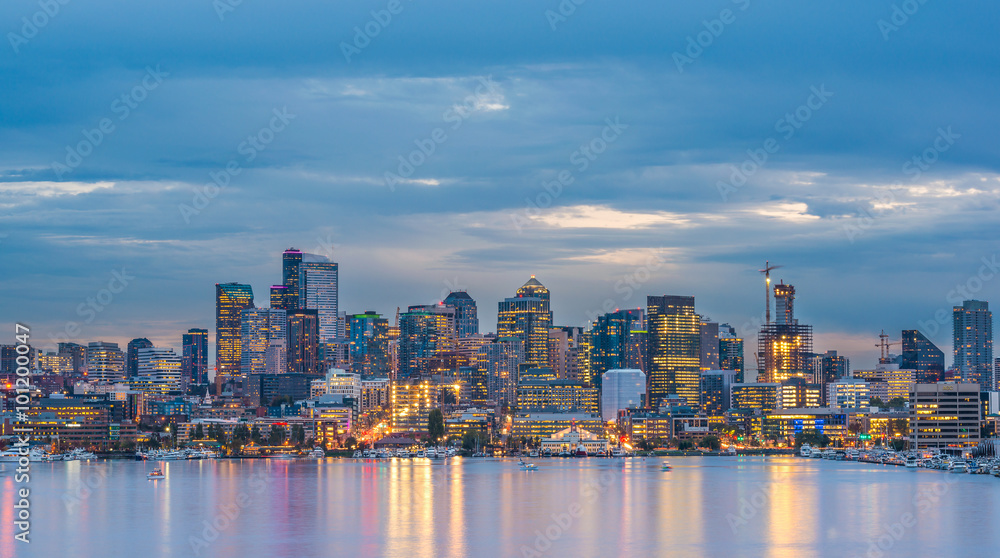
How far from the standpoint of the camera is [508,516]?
71.1 metres

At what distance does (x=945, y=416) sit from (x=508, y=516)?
11773cm

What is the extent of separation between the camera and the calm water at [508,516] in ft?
188

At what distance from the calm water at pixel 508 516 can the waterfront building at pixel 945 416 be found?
2440 inches

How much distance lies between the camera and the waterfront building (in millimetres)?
171500

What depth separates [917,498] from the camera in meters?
85.2

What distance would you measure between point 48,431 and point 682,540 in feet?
509

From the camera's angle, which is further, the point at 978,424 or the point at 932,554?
the point at 978,424

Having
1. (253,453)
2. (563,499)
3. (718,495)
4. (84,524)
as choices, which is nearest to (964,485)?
(718,495)

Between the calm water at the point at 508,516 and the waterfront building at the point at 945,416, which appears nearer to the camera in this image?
the calm water at the point at 508,516

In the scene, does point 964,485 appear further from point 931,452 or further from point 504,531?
point 931,452

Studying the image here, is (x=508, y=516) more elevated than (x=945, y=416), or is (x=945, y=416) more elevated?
(x=945, y=416)

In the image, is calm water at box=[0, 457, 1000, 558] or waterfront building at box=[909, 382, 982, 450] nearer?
calm water at box=[0, 457, 1000, 558]

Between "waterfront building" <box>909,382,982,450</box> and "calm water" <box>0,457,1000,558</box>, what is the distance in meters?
62.0

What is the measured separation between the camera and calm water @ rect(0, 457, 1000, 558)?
5728 cm
